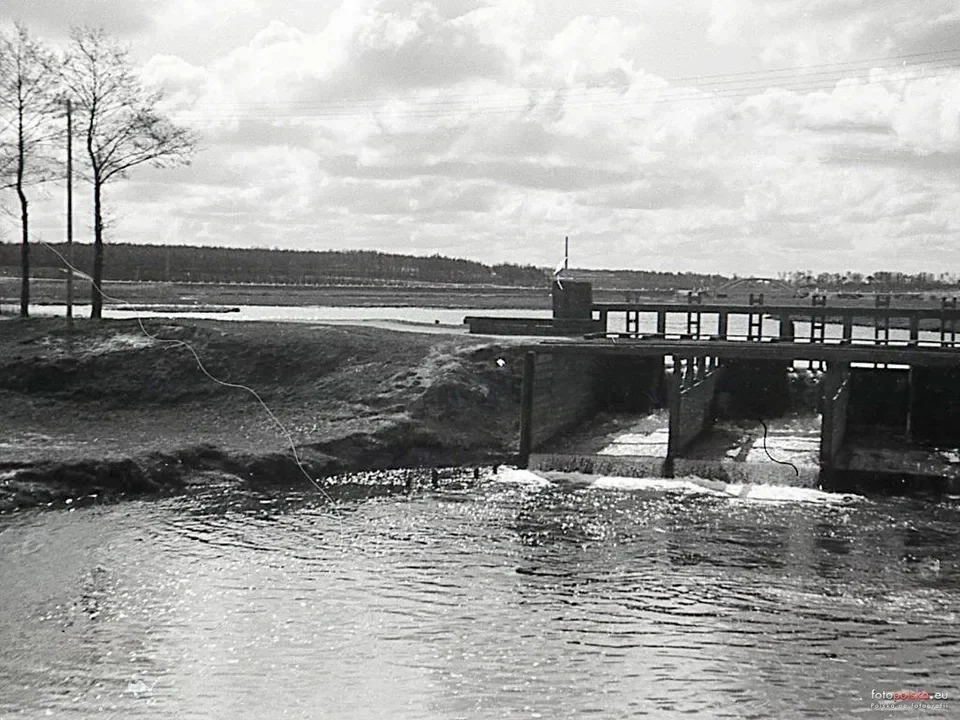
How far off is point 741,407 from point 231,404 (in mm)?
20911

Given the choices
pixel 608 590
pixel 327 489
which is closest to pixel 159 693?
pixel 608 590

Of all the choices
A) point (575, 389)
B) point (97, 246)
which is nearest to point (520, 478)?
point (575, 389)

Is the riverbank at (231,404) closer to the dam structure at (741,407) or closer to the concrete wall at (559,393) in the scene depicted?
the concrete wall at (559,393)

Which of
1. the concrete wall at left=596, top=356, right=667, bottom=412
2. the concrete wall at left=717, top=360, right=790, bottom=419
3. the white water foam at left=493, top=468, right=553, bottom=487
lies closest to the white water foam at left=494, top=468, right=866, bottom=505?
the white water foam at left=493, top=468, right=553, bottom=487

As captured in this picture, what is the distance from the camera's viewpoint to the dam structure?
31.8m

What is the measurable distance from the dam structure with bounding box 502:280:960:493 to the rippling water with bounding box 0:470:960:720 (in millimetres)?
4750

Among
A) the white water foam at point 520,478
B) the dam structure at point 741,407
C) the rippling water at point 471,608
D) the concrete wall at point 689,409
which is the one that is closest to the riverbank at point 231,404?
the white water foam at point 520,478

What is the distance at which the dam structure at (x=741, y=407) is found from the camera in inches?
1254

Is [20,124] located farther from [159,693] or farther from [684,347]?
[159,693]

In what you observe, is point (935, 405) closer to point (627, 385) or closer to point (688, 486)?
point (627, 385)

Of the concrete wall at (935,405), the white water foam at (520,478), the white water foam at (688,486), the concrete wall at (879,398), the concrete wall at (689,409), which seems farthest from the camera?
the concrete wall at (879,398)

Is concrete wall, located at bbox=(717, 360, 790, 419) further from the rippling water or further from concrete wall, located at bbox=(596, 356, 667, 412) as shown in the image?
the rippling water

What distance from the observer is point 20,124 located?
44.0 m

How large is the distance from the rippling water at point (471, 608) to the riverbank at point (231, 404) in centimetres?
220
